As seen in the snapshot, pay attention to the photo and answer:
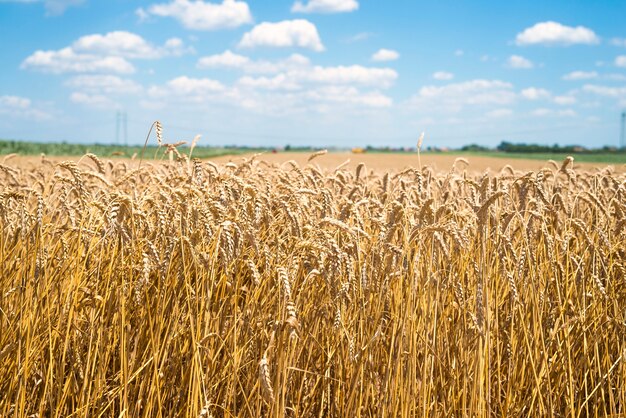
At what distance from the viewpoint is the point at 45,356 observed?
8.84ft

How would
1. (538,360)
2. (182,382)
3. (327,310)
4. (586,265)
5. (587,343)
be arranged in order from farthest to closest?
(586,265)
(587,343)
(538,360)
(327,310)
(182,382)

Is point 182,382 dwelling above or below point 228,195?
below

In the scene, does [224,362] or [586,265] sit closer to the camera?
[224,362]

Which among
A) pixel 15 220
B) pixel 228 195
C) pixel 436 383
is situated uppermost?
pixel 228 195

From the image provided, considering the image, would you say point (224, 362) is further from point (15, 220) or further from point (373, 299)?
point (15, 220)

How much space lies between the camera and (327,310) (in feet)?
8.56

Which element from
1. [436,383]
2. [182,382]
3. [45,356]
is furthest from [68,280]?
[436,383]

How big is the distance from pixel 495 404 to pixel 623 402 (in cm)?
53

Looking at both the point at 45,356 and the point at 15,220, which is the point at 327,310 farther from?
the point at 15,220

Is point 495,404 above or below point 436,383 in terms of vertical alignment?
below

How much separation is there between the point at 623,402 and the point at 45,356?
2503mm

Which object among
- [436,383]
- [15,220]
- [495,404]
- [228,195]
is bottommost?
[495,404]

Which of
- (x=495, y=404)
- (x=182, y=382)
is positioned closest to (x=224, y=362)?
(x=182, y=382)

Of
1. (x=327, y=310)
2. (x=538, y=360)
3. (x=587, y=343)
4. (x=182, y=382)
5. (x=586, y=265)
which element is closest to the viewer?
(x=182, y=382)
